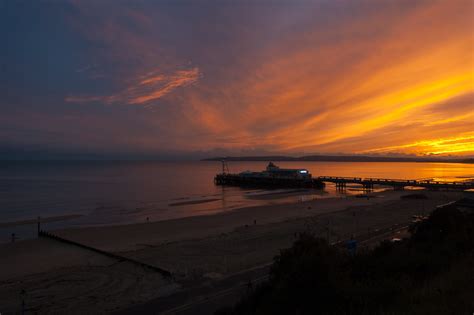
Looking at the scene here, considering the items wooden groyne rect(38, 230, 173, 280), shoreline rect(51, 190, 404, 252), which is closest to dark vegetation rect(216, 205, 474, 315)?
wooden groyne rect(38, 230, 173, 280)

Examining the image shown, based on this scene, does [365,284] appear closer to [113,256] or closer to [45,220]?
[113,256]

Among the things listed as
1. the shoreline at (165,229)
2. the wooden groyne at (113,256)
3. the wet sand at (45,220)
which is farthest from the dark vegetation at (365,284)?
the wet sand at (45,220)

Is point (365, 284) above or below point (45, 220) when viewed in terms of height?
above

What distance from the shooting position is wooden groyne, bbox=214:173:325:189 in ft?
237

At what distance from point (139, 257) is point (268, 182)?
6185 centimetres

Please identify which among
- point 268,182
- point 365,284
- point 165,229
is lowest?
point 165,229

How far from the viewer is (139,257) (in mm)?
18719

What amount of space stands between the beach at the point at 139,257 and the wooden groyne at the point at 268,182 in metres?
37.9

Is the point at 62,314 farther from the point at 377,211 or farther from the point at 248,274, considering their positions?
the point at 377,211

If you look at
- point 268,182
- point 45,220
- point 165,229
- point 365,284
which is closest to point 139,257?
point 165,229

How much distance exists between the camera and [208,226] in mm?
30406

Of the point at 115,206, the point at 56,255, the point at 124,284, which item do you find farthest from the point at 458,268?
the point at 115,206

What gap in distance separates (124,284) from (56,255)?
9.46m

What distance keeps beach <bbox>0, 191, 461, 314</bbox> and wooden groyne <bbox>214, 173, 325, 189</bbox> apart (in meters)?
37.9
